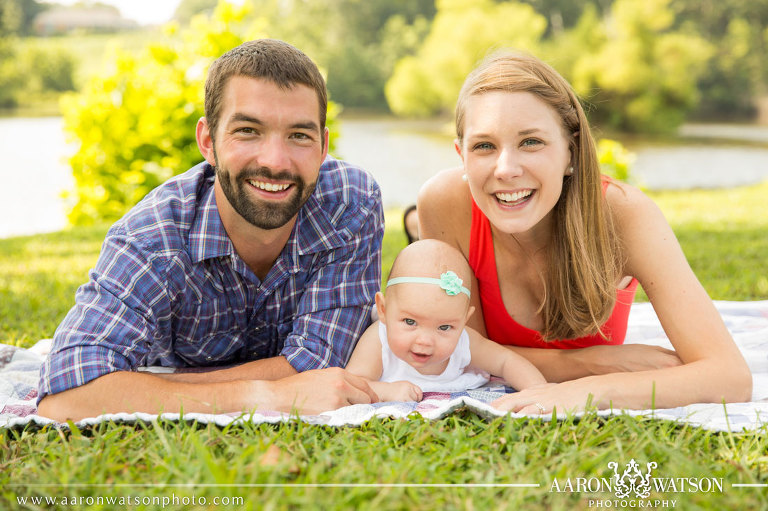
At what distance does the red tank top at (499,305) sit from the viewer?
3.00 meters

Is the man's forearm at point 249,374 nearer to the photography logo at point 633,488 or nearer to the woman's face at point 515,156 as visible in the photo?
the woman's face at point 515,156

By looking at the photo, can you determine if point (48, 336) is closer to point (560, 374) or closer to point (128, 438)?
point (128, 438)

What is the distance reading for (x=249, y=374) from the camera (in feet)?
8.53

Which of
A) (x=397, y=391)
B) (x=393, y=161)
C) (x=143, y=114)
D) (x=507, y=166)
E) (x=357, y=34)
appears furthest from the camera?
(x=357, y=34)

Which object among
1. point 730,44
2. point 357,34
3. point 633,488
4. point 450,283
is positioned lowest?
point 633,488

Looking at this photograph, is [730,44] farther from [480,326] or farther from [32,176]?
[480,326]

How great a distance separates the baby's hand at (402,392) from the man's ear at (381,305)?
13.8 inches

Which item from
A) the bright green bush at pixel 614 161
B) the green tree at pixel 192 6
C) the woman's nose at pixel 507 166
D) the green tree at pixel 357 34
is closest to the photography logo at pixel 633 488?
the woman's nose at pixel 507 166

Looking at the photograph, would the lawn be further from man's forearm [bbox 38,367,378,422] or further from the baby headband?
the baby headband

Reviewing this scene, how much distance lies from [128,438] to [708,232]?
6326 millimetres

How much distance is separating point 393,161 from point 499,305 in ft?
50.3

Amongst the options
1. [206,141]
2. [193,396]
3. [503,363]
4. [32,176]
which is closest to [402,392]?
[503,363]

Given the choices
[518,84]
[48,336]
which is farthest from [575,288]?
[48,336]

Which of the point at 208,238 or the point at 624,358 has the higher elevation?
the point at 208,238
